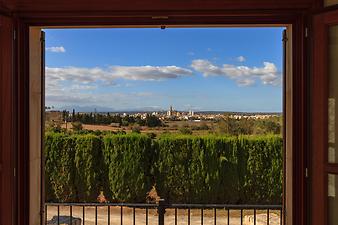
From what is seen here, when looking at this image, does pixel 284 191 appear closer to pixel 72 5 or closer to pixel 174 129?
pixel 72 5

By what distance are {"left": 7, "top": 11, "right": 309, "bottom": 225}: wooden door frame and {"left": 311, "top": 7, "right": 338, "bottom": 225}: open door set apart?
153 mm

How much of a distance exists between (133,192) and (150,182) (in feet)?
1.29

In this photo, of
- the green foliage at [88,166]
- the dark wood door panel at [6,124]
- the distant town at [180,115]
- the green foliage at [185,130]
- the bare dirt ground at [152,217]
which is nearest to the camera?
the dark wood door panel at [6,124]

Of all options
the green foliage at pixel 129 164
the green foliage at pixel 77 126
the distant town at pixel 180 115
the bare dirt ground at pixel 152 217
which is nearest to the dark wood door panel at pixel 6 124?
the bare dirt ground at pixel 152 217

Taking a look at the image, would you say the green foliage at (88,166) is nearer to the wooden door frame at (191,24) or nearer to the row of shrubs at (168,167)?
the row of shrubs at (168,167)

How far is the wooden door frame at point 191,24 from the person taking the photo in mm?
2322

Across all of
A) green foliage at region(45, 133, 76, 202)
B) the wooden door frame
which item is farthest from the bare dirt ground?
the wooden door frame

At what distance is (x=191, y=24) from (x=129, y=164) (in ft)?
17.0

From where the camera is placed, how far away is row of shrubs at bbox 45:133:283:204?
728cm

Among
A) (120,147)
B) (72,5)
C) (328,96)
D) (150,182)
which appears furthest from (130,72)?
(328,96)

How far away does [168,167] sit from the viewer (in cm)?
737

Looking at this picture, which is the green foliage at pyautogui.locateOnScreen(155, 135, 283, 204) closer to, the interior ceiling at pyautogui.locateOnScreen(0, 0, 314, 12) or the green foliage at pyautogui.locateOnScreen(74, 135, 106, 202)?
the green foliage at pyautogui.locateOnScreen(74, 135, 106, 202)

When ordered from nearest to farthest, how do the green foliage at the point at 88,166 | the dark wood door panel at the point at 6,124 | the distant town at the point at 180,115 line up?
the dark wood door panel at the point at 6,124
the green foliage at the point at 88,166
the distant town at the point at 180,115

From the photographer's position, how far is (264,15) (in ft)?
7.80
